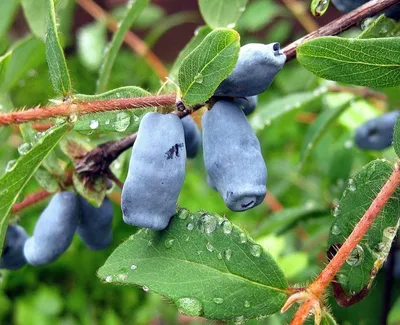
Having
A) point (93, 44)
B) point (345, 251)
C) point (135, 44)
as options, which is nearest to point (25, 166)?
point (345, 251)

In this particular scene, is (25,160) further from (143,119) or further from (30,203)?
(30,203)

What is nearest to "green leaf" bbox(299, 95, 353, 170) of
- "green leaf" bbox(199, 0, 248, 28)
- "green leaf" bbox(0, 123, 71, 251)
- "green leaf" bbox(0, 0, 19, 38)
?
"green leaf" bbox(199, 0, 248, 28)

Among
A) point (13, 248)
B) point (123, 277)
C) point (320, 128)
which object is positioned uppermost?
point (123, 277)

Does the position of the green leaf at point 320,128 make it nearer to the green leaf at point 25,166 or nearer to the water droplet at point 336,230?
the water droplet at point 336,230

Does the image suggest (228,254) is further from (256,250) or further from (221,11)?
(221,11)

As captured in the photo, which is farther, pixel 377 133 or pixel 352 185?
pixel 377 133

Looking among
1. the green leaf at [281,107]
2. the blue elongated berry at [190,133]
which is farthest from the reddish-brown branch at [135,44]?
the blue elongated berry at [190,133]

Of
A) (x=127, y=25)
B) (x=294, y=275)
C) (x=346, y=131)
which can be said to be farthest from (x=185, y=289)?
(x=346, y=131)

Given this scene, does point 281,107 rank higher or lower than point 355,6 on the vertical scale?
lower
